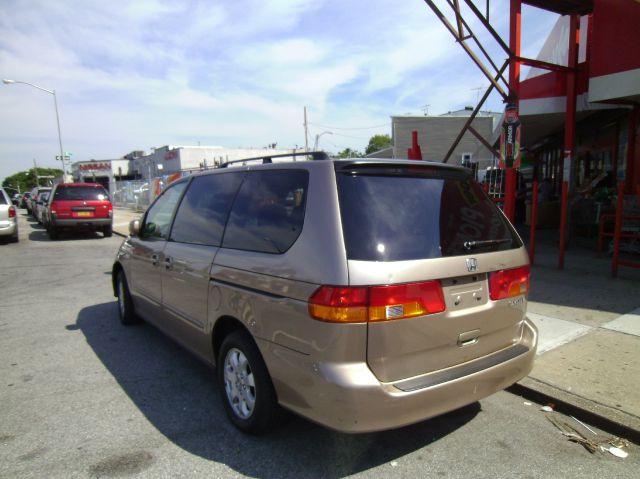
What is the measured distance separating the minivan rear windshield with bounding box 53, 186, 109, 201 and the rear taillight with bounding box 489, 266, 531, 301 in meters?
14.7

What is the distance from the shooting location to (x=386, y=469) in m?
2.66

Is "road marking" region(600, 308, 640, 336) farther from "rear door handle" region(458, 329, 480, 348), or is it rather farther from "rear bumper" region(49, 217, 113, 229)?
"rear bumper" region(49, 217, 113, 229)

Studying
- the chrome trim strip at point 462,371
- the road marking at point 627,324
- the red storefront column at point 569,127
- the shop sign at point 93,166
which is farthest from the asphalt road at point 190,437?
the shop sign at point 93,166

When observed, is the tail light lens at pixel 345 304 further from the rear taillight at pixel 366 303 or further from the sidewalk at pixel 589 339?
the sidewalk at pixel 589 339

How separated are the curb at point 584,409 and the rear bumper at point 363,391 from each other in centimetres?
92

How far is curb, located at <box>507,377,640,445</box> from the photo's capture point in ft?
9.85

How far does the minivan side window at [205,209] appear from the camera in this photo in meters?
3.48

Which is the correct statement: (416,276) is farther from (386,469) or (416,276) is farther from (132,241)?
(132,241)

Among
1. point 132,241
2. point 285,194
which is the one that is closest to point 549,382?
point 285,194

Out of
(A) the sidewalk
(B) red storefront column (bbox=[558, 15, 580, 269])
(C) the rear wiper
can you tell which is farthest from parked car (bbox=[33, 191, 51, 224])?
(C) the rear wiper

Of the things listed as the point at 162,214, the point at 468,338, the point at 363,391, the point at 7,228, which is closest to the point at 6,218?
the point at 7,228

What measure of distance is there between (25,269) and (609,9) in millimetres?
12318

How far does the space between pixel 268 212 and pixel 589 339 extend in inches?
138

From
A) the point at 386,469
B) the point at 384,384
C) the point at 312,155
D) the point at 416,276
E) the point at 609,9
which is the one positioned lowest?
the point at 386,469
